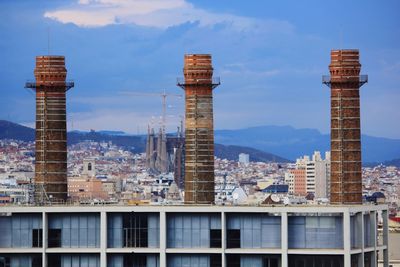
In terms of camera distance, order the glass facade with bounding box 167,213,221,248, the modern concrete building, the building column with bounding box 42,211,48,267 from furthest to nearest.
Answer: the building column with bounding box 42,211,48,267 → the glass facade with bounding box 167,213,221,248 → the modern concrete building

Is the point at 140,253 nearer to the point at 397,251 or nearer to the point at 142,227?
the point at 142,227

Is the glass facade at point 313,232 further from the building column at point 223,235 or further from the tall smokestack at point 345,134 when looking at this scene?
the tall smokestack at point 345,134

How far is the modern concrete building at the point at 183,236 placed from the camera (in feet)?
195

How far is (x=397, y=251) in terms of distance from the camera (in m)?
103

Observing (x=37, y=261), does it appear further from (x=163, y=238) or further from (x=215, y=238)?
(x=215, y=238)

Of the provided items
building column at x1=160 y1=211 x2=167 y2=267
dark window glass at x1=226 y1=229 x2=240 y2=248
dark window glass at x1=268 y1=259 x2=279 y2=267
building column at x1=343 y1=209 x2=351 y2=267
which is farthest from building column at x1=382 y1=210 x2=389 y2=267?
building column at x1=160 y1=211 x2=167 y2=267

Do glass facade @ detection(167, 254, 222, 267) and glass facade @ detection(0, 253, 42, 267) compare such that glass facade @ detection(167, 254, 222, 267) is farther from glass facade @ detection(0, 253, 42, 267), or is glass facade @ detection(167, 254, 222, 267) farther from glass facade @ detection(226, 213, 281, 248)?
glass facade @ detection(0, 253, 42, 267)

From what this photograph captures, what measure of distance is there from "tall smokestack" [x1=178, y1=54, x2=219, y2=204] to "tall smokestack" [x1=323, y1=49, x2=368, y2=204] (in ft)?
24.9

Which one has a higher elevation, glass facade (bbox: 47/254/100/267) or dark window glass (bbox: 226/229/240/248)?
dark window glass (bbox: 226/229/240/248)

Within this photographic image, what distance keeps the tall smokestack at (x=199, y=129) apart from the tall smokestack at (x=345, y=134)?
24.9 feet

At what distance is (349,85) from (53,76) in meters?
18.8

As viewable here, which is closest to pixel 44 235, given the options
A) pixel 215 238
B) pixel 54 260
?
pixel 54 260

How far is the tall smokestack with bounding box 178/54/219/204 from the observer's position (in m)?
95.1

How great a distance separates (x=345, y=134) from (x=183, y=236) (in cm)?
3554
